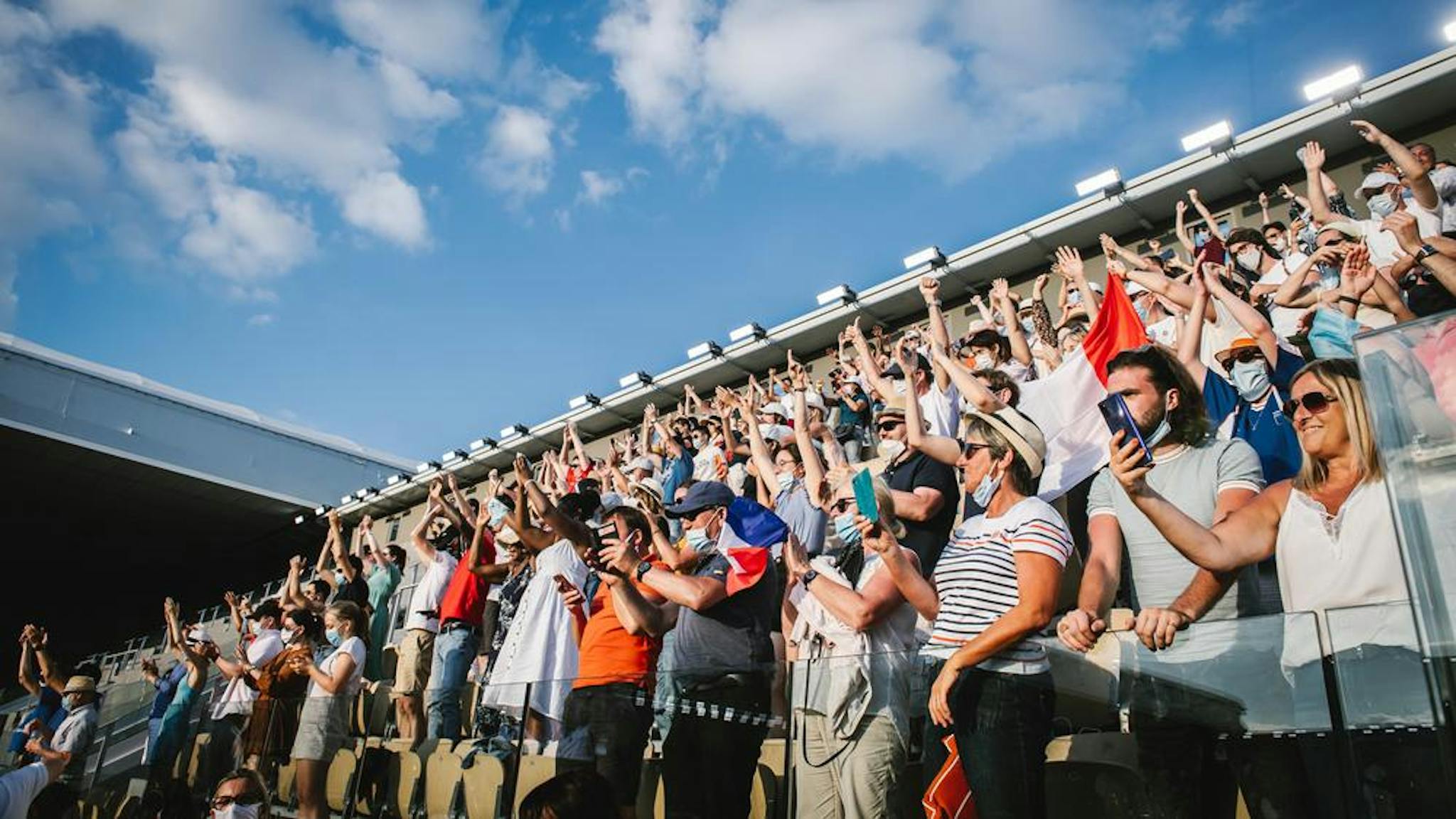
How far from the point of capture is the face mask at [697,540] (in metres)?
4.59

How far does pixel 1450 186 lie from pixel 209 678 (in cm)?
979

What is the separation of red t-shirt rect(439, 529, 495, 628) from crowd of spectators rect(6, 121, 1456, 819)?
0.08ft

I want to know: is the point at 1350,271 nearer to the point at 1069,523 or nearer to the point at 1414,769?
the point at 1069,523

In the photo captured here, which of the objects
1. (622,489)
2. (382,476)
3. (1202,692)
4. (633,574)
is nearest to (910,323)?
(622,489)

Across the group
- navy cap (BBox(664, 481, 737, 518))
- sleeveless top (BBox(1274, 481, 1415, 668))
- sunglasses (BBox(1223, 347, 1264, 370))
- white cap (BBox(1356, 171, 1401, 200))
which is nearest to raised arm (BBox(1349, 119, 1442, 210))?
white cap (BBox(1356, 171, 1401, 200))

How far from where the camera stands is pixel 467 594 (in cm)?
657

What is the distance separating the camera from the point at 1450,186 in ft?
19.2

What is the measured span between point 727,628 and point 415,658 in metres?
4.03

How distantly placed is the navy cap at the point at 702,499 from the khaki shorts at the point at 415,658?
3247 millimetres

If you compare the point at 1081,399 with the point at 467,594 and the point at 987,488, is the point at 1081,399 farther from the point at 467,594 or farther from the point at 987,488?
the point at 467,594

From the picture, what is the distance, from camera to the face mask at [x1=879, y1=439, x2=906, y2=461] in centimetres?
527

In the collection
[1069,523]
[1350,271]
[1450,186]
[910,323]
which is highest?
[910,323]

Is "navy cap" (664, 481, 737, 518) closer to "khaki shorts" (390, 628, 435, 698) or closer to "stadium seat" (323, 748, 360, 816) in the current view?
"stadium seat" (323, 748, 360, 816)

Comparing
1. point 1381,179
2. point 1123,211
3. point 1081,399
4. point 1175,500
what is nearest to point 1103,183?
point 1123,211
